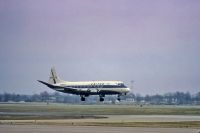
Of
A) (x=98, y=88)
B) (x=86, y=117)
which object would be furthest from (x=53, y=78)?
(x=86, y=117)

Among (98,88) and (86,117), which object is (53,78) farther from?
(86,117)

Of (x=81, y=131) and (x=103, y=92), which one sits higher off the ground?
(x=103, y=92)

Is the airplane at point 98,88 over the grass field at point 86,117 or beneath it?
over

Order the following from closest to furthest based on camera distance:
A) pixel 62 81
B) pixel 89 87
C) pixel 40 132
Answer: pixel 40 132 < pixel 89 87 < pixel 62 81

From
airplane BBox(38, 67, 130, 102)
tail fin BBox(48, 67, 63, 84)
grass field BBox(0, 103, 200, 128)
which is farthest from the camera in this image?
tail fin BBox(48, 67, 63, 84)

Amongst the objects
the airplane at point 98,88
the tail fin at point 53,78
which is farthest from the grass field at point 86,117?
the tail fin at point 53,78

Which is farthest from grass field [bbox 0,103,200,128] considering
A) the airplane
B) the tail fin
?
the tail fin

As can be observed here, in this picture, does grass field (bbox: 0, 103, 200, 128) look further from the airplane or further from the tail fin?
the tail fin

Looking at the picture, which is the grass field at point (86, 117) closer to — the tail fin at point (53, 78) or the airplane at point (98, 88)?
the airplane at point (98, 88)

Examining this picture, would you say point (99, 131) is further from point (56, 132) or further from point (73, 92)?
point (73, 92)

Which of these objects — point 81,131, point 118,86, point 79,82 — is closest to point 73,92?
point 79,82

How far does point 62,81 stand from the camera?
391ft

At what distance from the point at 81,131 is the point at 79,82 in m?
68.4

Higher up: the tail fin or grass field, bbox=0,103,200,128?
the tail fin
